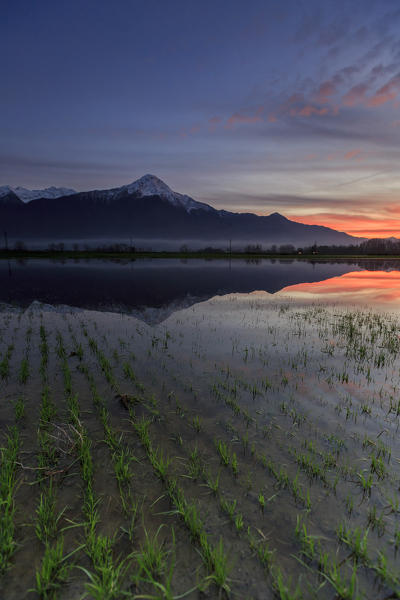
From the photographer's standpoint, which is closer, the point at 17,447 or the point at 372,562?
the point at 372,562

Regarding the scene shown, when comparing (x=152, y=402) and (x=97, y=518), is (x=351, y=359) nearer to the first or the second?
(x=152, y=402)

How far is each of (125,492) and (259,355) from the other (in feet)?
32.6

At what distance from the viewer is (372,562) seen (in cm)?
402

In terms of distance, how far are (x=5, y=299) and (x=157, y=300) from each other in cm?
1597

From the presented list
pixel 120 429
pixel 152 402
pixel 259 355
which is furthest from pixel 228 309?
pixel 120 429

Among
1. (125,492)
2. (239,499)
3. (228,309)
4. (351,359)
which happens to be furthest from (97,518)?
(228,309)

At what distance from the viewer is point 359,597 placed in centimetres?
356

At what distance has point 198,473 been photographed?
231 inches

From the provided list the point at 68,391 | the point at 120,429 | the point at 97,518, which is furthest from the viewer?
the point at 68,391

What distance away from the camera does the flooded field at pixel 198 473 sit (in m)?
3.83

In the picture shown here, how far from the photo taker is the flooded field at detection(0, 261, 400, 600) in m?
3.83

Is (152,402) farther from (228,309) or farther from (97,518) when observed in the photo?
(228,309)

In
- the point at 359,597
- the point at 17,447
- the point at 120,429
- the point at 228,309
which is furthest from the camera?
the point at 228,309

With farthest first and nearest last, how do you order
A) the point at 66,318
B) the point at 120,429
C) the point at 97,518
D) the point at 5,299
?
the point at 5,299, the point at 66,318, the point at 120,429, the point at 97,518
